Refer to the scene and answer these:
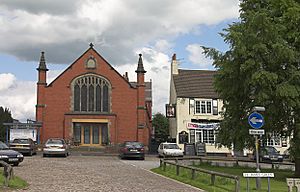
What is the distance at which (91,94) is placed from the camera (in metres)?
51.0

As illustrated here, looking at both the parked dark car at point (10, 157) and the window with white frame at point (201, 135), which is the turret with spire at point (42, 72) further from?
the parked dark car at point (10, 157)

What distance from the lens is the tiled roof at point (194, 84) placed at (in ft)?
171

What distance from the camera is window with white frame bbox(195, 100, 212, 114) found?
51875 millimetres

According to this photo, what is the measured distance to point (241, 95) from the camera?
25172 mm

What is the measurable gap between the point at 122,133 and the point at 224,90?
2627 centimetres

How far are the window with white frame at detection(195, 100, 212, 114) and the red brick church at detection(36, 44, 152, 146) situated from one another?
5.85m

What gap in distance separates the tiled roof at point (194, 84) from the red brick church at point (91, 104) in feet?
14.7

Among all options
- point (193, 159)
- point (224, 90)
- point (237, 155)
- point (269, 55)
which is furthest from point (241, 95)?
point (237, 155)

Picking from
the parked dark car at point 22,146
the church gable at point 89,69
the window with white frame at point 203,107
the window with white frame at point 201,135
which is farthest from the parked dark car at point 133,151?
the window with white frame at point 203,107

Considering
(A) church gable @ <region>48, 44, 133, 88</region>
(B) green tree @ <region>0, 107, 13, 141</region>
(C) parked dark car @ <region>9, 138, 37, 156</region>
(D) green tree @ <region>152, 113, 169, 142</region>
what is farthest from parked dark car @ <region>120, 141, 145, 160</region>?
(D) green tree @ <region>152, 113, 169, 142</region>

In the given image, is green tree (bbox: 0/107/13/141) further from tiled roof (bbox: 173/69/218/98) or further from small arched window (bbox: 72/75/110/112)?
tiled roof (bbox: 173/69/218/98)

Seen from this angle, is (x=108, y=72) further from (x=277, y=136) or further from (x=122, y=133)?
(x=277, y=136)

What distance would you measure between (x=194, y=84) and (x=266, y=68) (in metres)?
30.0

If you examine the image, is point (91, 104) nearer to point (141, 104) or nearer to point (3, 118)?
point (141, 104)
